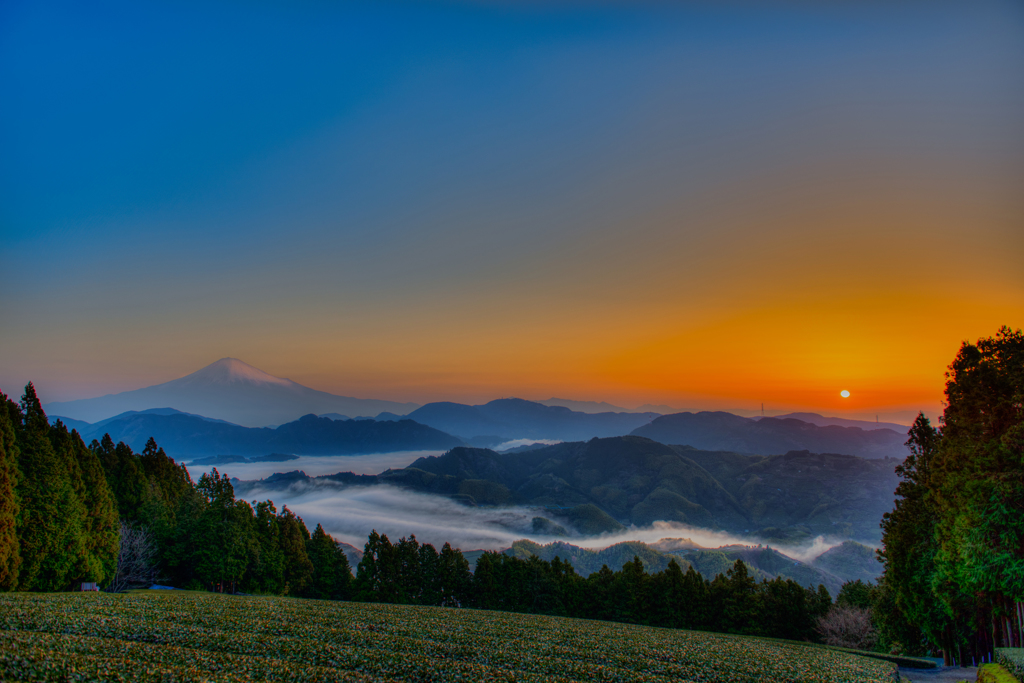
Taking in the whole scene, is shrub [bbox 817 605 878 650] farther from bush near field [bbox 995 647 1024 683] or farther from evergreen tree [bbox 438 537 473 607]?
evergreen tree [bbox 438 537 473 607]

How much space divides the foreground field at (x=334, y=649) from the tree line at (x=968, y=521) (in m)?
8.12

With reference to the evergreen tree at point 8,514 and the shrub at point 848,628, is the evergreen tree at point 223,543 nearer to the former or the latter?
the evergreen tree at point 8,514

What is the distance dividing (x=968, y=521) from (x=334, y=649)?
39510mm

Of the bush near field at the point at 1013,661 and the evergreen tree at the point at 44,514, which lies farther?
the evergreen tree at the point at 44,514

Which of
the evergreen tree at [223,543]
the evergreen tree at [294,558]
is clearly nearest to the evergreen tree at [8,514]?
the evergreen tree at [223,543]

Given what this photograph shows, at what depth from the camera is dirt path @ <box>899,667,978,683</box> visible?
32000mm

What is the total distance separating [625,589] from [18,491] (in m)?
70.9

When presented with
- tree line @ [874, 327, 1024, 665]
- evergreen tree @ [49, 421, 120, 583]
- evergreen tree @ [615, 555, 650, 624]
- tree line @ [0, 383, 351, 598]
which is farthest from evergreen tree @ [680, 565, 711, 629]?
evergreen tree @ [49, 421, 120, 583]

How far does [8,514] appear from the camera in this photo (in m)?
40.7

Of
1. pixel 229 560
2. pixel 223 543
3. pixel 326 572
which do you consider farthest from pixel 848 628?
pixel 223 543

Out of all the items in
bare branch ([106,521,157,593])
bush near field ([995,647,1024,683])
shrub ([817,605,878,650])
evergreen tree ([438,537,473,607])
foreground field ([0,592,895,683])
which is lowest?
evergreen tree ([438,537,473,607])

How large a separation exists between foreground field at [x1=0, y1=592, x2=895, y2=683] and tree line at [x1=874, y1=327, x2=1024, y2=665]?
26.6 ft

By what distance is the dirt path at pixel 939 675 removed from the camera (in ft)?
105

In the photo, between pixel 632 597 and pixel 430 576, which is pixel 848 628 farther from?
pixel 430 576
